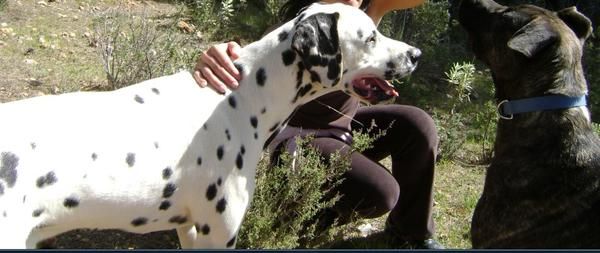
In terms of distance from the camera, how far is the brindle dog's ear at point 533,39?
3.41 meters

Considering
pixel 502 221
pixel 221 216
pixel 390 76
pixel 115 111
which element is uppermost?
pixel 115 111

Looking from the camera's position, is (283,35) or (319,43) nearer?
(319,43)

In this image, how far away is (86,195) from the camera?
2.78m

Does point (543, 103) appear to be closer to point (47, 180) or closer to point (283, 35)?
point (283, 35)

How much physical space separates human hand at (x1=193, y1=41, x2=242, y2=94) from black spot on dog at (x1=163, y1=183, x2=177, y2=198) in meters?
0.51

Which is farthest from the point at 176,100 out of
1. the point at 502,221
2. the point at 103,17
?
the point at 103,17

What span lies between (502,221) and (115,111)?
1.89 metres

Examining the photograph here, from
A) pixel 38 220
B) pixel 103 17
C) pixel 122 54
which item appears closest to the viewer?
pixel 38 220

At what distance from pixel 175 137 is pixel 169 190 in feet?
0.75

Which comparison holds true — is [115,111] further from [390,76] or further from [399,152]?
[399,152]

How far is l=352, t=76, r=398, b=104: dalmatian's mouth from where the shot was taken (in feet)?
11.2

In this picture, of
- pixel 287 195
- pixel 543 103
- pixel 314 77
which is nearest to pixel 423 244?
pixel 287 195

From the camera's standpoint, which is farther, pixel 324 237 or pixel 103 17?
pixel 103 17

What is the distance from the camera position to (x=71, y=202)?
108 inches
